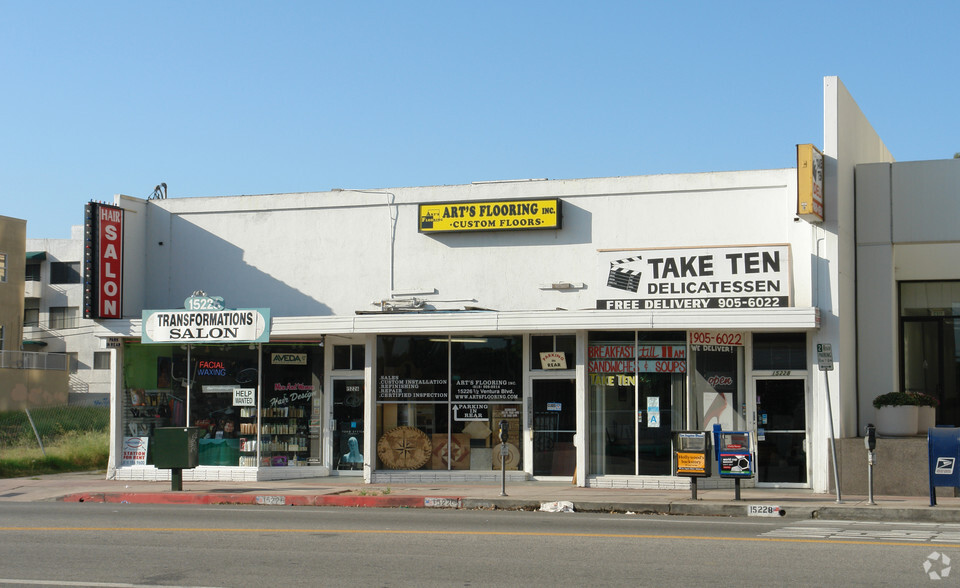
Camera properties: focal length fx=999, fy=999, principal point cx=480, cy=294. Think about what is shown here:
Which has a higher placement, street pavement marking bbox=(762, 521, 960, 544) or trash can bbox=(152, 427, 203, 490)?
trash can bbox=(152, 427, 203, 490)

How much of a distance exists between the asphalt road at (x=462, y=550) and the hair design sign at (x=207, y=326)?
5.99 meters

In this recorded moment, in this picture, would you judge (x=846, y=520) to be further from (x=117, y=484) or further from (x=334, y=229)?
(x=117, y=484)

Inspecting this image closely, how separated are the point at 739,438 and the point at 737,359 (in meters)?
3.31

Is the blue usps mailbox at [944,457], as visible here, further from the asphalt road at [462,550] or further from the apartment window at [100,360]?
the apartment window at [100,360]

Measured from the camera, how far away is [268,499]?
59.1 feet

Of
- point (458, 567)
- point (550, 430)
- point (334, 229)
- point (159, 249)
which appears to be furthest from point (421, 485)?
point (458, 567)

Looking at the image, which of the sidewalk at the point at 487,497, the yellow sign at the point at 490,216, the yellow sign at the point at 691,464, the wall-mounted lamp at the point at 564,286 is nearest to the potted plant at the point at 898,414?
the sidewalk at the point at 487,497

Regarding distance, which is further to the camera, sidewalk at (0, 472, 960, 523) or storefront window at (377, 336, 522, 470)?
storefront window at (377, 336, 522, 470)

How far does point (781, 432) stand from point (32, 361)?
3850 cm

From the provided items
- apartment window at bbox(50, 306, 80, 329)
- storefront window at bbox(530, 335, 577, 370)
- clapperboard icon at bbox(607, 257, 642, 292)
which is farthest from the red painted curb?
apartment window at bbox(50, 306, 80, 329)

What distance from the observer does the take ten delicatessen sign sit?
1914 centimetres

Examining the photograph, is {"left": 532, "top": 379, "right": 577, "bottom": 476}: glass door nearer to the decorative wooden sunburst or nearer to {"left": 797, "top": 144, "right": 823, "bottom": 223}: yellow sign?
the decorative wooden sunburst

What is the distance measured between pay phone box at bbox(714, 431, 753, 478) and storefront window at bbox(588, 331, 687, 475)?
3143 mm

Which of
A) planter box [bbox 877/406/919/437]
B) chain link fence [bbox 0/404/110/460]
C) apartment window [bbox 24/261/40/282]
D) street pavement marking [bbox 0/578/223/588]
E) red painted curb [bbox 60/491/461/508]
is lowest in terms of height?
red painted curb [bbox 60/491/461/508]
